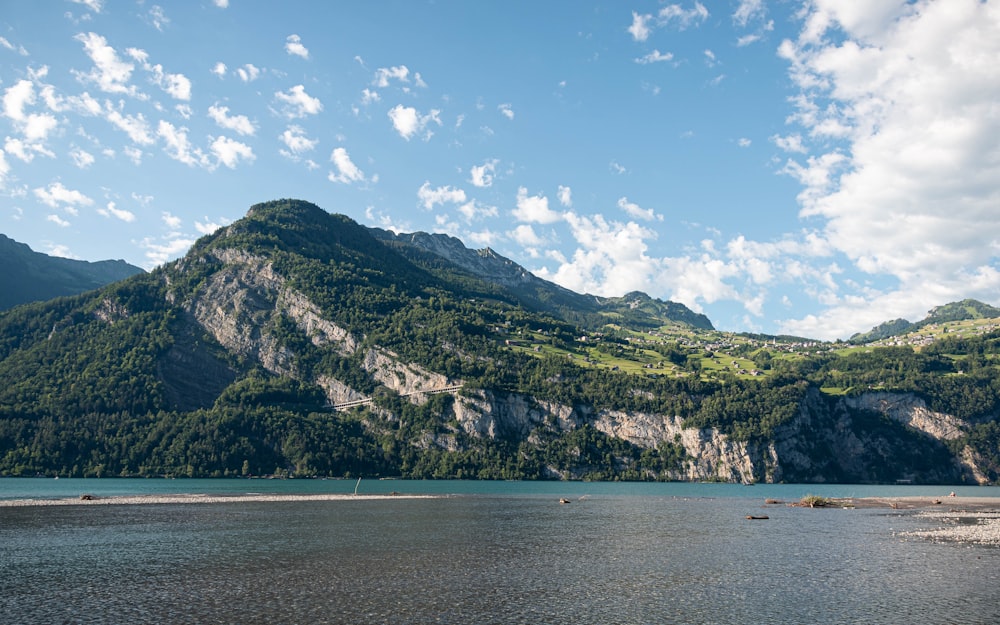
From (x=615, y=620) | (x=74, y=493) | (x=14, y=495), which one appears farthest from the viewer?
(x=74, y=493)

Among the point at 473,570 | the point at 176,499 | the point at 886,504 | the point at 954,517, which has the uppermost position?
the point at 954,517

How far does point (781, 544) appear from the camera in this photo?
230 feet

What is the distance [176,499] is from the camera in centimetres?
12038

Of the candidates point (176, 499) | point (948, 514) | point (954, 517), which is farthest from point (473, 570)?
point (948, 514)

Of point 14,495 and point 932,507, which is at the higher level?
point 932,507

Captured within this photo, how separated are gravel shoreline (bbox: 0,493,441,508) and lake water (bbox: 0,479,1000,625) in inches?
584

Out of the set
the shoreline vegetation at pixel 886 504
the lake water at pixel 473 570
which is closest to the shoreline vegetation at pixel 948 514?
the shoreline vegetation at pixel 886 504

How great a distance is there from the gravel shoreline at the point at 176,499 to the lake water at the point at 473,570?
14.8m

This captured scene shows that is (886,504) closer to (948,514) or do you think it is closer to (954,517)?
(948,514)

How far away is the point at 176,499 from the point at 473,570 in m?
88.5

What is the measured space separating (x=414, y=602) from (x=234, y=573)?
17.4 m

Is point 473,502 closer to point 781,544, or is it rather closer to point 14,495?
point 781,544

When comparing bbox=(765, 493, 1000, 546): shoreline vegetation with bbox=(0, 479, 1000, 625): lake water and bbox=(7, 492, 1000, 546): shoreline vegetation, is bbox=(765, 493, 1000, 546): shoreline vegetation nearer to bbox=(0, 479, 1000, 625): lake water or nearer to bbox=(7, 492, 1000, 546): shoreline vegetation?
bbox=(7, 492, 1000, 546): shoreline vegetation

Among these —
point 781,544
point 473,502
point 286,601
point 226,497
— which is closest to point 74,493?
point 226,497
